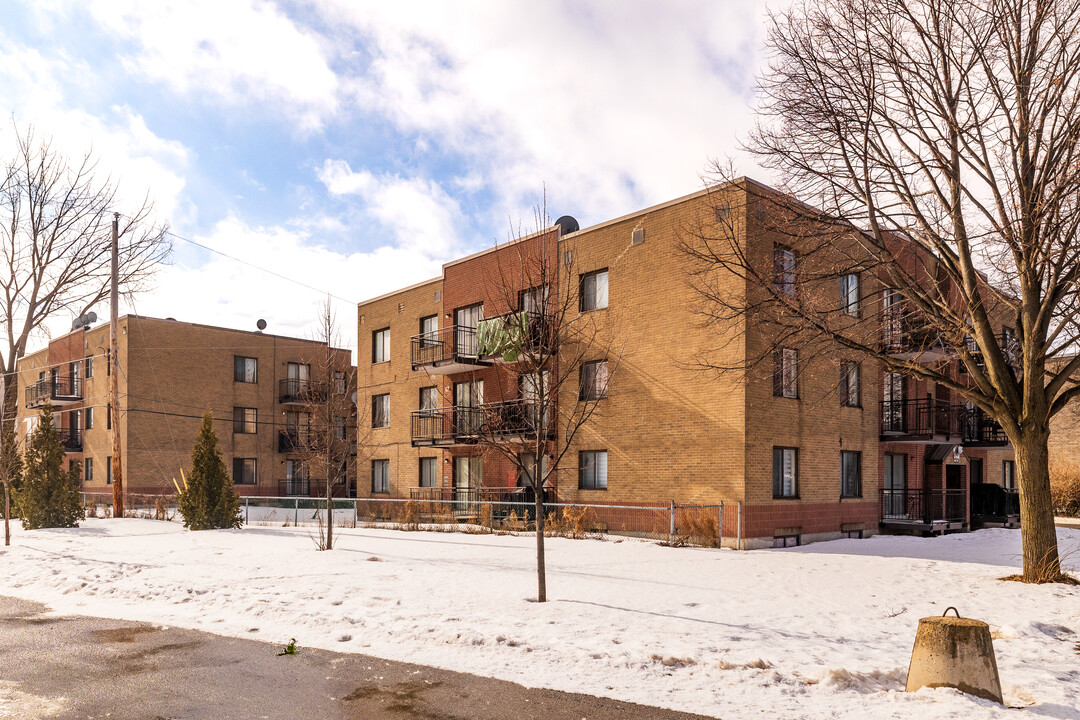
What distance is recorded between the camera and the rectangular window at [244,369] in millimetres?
46875

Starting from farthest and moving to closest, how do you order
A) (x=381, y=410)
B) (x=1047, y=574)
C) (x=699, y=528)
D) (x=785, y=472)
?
(x=381, y=410)
(x=785, y=472)
(x=699, y=528)
(x=1047, y=574)

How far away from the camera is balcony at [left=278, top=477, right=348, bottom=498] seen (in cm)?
4812

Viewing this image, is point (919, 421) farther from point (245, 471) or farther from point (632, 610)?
point (245, 471)

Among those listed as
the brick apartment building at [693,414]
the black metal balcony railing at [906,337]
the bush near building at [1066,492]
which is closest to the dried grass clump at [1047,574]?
the black metal balcony railing at [906,337]

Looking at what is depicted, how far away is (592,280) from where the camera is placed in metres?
25.6

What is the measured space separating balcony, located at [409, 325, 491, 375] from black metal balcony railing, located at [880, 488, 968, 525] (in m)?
14.1

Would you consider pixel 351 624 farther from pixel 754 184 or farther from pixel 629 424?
pixel 754 184

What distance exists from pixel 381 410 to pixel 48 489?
12325 mm

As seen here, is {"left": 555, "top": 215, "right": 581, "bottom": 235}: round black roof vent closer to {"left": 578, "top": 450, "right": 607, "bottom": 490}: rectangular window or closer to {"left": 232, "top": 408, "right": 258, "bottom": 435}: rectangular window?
{"left": 578, "top": 450, "right": 607, "bottom": 490}: rectangular window

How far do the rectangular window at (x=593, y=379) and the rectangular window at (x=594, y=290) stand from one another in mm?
1752

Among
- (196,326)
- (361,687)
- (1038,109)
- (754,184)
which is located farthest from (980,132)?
(196,326)

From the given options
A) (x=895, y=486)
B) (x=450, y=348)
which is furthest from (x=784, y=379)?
(x=450, y=348)

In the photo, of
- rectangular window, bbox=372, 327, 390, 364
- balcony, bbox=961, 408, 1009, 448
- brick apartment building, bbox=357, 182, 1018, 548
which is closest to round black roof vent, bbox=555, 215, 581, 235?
brick apartment building, bbox=357, 182, 1018, 548

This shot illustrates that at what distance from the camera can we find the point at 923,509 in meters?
28.1
